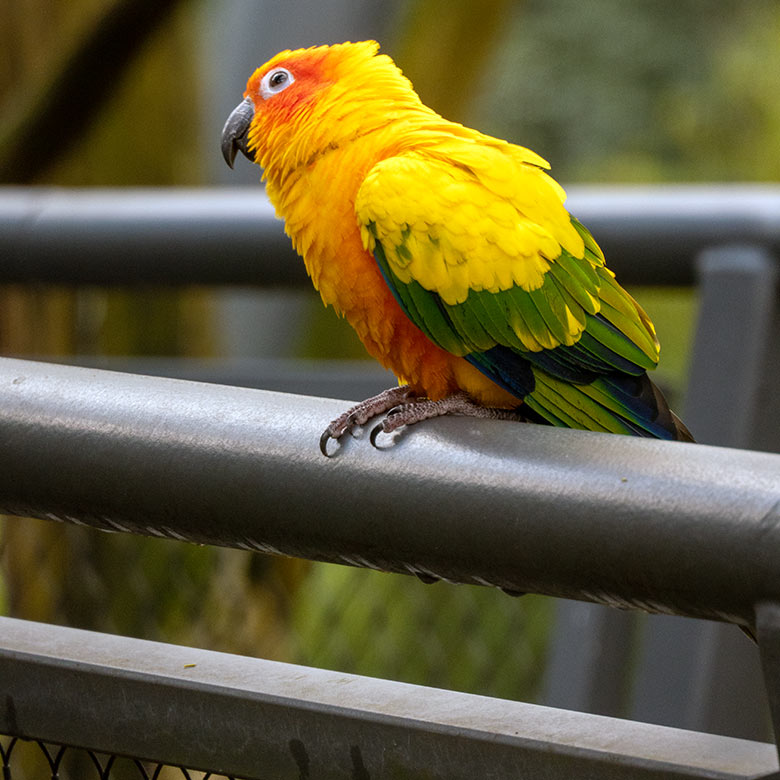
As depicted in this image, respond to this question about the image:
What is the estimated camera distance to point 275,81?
131 cm

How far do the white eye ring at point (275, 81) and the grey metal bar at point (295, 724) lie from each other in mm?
767

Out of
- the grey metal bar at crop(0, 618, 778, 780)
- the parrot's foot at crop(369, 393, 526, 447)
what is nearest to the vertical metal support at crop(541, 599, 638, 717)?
the parrot's foot at crop(369, 393, 526, 447)

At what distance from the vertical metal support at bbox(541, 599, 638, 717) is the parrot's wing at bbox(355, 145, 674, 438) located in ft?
1.57

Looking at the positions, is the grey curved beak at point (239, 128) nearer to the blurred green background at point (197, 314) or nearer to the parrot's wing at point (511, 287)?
the parrot's wing at point (511, 287)

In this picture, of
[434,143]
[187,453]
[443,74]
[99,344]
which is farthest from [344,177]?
[443,74]

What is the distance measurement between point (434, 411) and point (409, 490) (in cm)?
41

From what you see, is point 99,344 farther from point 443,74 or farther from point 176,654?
point 176,654

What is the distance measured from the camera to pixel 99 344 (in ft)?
9.20

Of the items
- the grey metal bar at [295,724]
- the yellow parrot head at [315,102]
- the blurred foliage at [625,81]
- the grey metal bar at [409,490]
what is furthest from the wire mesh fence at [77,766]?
the blurred foliage at [625,81]

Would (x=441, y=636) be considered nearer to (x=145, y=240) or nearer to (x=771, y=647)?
(x=145, y=240)

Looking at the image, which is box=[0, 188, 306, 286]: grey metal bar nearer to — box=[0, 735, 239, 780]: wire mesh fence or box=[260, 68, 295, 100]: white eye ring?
box=[260, 68, 295, 100]: white eye ring

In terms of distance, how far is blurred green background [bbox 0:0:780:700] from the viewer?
1840 millimetres

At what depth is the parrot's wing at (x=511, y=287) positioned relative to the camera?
1.09 metres

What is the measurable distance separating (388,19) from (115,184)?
814mm
